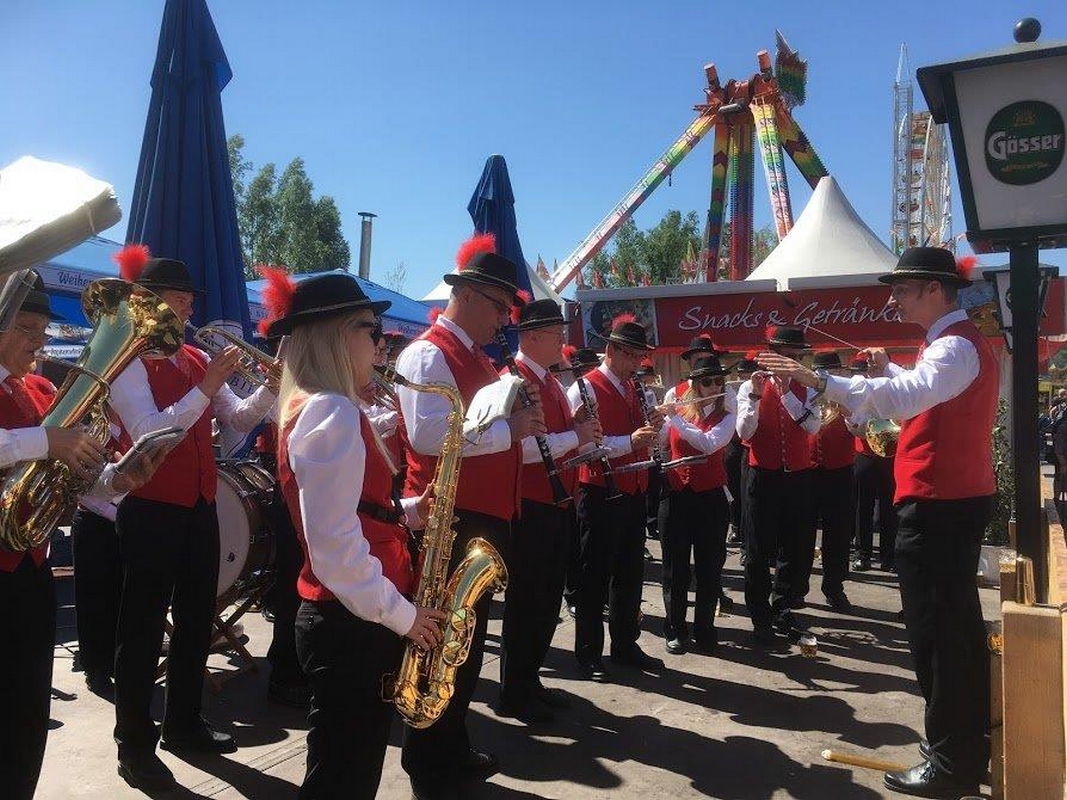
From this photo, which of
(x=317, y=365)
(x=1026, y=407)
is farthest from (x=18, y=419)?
(x=1026, y=407)

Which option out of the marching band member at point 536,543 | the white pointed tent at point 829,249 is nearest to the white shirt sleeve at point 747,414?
the marching band member at point 536,543

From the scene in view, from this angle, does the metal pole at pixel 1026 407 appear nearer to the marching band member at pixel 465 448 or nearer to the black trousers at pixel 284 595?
the marching band member at pixel 465 448

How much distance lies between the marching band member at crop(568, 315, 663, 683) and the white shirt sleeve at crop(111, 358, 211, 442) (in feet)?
7.76

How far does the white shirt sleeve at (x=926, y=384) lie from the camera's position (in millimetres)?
3389

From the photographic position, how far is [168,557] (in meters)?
3.54

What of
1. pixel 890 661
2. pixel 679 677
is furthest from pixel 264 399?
pixel 890 661

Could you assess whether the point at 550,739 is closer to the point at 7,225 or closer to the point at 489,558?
the point at 489,558

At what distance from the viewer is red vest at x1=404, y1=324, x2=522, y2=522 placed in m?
3.55

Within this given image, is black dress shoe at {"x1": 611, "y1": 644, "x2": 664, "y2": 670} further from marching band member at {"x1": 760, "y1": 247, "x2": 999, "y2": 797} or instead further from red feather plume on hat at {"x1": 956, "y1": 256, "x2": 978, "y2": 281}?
red feather plume on hat at {"x1": 956, "y1": 256, "x2": 978, "y2": 281}

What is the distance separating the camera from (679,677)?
509cm

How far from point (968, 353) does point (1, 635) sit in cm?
374

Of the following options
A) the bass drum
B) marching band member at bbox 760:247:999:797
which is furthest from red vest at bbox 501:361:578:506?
the bass drum

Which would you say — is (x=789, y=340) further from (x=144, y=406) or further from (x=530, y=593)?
(x=144, y=406)

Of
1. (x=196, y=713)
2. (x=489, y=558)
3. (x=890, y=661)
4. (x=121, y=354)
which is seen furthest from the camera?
(x=890, y=661)
